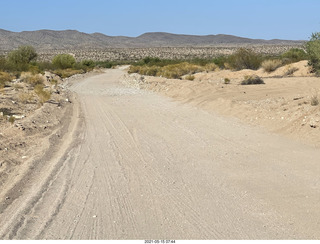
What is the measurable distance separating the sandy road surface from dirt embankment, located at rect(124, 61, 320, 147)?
971 millimetres

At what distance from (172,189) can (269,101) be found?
11477 millimetres

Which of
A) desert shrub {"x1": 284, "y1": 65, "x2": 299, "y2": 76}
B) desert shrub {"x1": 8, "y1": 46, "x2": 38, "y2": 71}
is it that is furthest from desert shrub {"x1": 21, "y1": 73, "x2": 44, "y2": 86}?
desert shrub {"x1": 8, "y1": 46, "x2": 38, "y2": 71}

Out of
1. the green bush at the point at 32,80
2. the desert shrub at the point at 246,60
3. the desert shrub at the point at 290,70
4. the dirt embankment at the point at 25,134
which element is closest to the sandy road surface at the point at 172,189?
the dirt embankment at the point at 25,134

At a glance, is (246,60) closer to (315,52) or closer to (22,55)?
(315,52)

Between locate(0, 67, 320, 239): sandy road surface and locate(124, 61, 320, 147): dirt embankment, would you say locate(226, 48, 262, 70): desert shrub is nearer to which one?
locate(124, 61, 320, 147): dirt embankment

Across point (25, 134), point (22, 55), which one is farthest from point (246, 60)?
point (22, 55)

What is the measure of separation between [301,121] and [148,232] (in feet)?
29.5

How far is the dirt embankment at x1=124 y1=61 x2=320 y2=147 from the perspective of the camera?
13.8 metres

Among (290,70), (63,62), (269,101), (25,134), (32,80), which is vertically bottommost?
(63,62)

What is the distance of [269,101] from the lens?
1894cm

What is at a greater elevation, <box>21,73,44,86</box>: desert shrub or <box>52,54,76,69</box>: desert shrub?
<box>21,73,44,86</box>: desert shrub

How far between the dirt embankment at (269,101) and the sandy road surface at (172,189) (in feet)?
3.18

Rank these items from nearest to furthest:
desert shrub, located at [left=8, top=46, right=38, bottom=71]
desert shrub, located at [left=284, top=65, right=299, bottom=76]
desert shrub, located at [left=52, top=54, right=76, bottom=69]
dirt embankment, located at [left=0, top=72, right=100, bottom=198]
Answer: dirt embankment, located at [left=0, top=72, right=100, bottom=198] < desert shrub, located at [left=284, top=65, right=299, bottom=76] < desert shrub, located at [left=8, top=46, right=38, bottom=71] < desert shrub, located at [left=52, top=54, right=76, bottom=69]

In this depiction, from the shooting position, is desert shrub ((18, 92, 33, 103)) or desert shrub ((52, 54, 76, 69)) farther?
desert shrub ((52, 54, 76, 69))
